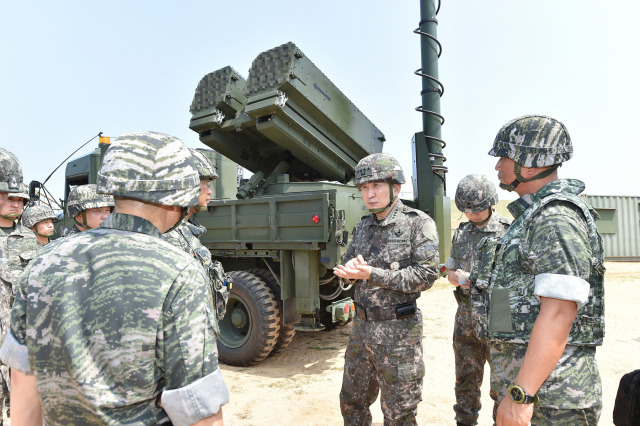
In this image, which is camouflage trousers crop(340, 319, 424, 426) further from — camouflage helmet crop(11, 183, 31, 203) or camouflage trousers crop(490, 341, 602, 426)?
camouflage helmet crop(11, 183, 31, 203)

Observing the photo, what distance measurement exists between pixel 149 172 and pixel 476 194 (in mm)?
3006

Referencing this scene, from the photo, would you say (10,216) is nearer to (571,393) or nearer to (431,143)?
(571,393)

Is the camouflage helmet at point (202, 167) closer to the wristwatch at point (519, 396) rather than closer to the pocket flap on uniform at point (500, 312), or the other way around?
the pocket flap on uniform at point (500, 312)

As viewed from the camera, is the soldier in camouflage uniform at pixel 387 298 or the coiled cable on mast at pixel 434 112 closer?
the soldier in camouflage uniform at pixel 387 298

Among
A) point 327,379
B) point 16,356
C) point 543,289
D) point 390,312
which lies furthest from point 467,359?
point 16,356

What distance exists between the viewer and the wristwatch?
1.51 m

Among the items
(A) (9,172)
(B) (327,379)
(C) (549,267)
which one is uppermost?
(A) (9,172)

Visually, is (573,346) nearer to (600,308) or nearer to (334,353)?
(600,308)

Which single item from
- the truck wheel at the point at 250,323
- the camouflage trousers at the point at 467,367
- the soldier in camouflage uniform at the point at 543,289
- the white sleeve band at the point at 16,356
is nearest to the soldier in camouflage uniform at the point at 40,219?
the truck wheel at the point at 250,323

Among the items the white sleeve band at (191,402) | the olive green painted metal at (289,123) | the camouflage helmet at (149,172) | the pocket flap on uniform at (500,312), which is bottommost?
the white sleeve band at (191,402)

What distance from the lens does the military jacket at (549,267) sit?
1529 mm

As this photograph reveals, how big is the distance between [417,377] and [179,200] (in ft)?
6.43

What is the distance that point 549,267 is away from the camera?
155 cm

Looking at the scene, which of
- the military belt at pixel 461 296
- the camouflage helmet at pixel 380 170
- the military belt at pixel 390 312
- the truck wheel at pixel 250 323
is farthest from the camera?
the truck wheel at pixel 250 323
